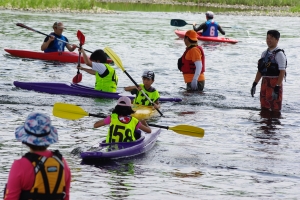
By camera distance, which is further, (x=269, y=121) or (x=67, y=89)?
(x=67, y=89)

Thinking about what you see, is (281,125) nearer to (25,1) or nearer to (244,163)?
(244,163)

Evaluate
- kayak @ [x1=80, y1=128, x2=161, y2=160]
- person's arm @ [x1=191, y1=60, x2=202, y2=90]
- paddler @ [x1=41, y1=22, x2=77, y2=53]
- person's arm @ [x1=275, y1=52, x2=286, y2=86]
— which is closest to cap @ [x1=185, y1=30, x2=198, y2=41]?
person's arm @ [x1=191, y1=60, x2=202, y2=90]

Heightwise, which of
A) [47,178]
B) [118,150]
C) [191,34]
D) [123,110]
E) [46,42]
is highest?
[191,34]

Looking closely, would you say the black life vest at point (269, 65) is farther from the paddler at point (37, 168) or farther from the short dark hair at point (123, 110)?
the paddler at point (37, 168)

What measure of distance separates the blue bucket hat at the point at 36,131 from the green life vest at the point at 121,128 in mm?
3741

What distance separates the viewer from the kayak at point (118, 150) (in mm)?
7895

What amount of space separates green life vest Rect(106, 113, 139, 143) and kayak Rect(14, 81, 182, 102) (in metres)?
4.51

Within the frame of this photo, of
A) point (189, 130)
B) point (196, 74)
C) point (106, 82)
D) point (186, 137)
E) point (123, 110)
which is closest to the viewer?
point (123, 110)

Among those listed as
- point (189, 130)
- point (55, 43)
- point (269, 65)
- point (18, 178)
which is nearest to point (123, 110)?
point (189, 130)

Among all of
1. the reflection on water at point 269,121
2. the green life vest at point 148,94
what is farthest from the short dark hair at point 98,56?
the reflection on water at point 269,121

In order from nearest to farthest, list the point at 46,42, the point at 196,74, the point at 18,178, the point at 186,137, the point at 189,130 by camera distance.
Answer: the point at 18,178 < the point at 189,130 < the point at 186,137 < the point at 196,74 < the point at 46,42

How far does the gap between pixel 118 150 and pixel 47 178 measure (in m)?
3.72

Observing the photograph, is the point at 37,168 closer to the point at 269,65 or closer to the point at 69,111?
the point at 69,111

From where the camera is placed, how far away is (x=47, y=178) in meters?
4.30
